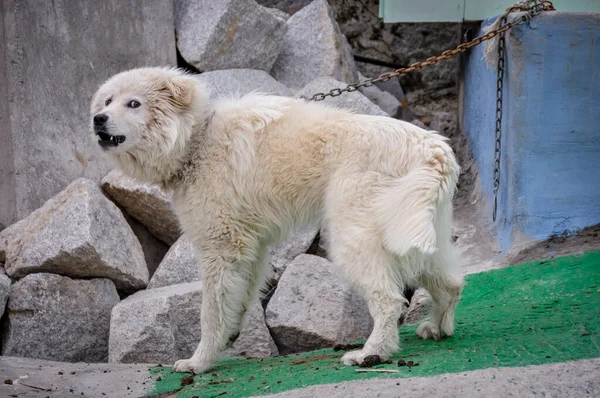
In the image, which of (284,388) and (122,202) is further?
(122,202)

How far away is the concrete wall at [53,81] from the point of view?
23.2ft

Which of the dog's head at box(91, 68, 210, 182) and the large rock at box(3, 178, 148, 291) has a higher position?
the dog's head at box(91, 68, 210, 182)

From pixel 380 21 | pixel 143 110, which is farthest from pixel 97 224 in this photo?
pixel 380 21

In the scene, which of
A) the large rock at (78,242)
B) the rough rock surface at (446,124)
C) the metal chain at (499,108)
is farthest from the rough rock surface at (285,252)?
the rough rock surface at (446,124)

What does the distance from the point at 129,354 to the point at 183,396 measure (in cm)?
170

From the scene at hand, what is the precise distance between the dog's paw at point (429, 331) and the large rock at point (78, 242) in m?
3.03

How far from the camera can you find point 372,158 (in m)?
4.52

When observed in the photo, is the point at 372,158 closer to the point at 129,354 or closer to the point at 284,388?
the point at 284,388

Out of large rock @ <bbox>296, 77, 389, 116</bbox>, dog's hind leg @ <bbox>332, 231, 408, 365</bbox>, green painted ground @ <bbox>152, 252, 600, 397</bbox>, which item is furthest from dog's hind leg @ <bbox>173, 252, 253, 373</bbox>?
large rock @ <bbox>296, 77, 389, 116</bbox>

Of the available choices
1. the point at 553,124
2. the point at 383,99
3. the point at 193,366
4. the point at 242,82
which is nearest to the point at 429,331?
the point at 193,366

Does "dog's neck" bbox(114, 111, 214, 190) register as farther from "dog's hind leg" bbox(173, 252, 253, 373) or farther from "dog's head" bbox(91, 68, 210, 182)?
"dog's hind leg" bbox(173, 252, 253, 373)

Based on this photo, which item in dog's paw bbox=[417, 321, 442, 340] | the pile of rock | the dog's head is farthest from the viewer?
the pile of rock

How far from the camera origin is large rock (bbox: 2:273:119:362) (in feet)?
20.7

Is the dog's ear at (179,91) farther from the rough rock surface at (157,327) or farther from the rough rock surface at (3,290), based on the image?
the rough rock surface at (3,290)
